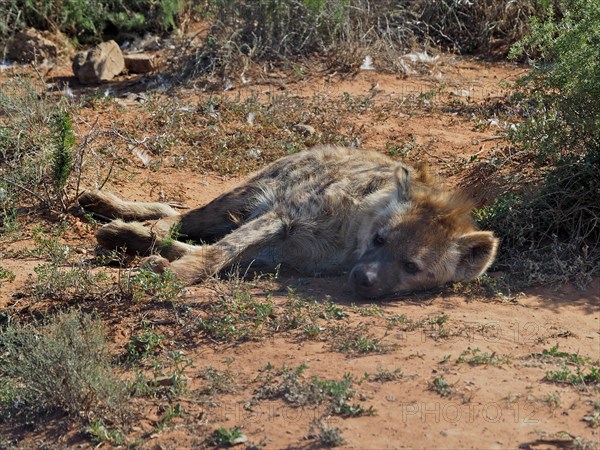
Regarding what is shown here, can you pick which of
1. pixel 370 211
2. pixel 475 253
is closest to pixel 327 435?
pixel 475 253

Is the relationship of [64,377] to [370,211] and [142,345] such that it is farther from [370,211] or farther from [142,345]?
[370,211]

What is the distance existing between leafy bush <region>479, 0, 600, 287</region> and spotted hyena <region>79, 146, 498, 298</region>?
0.39 metres

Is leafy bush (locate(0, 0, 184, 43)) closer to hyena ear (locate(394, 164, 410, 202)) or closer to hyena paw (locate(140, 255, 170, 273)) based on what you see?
hyena ear (locate(394, 164, 410, 202))

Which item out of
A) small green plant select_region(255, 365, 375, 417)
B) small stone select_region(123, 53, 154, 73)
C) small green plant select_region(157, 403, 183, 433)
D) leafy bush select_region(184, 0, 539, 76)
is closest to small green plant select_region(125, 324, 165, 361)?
small green plant select_region(157, 403, 183, 433)

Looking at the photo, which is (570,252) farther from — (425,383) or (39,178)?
(39,178)

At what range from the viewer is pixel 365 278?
4.69 metres

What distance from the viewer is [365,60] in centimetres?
852

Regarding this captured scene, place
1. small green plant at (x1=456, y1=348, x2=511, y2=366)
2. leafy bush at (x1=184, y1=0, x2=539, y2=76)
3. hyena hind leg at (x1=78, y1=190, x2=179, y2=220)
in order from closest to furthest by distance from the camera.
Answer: small green plant at (x1=456, y1=348, x2=511, y2=366), hyena hind leg at (x1=78, y1=190, x2=179, y2=220), leafy bush at (x1=184, y1=0, x2=539, y2=76)

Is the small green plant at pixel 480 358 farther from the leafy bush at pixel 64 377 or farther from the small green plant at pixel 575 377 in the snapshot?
the leafy bush at pixel 64 377

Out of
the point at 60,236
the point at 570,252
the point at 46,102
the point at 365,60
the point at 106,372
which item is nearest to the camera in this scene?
the point at 106,372

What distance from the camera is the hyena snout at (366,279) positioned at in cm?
469

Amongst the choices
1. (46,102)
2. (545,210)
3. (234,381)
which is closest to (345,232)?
(545,210)

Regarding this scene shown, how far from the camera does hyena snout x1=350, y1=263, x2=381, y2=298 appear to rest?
15.4ft

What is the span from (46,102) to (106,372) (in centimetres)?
374
